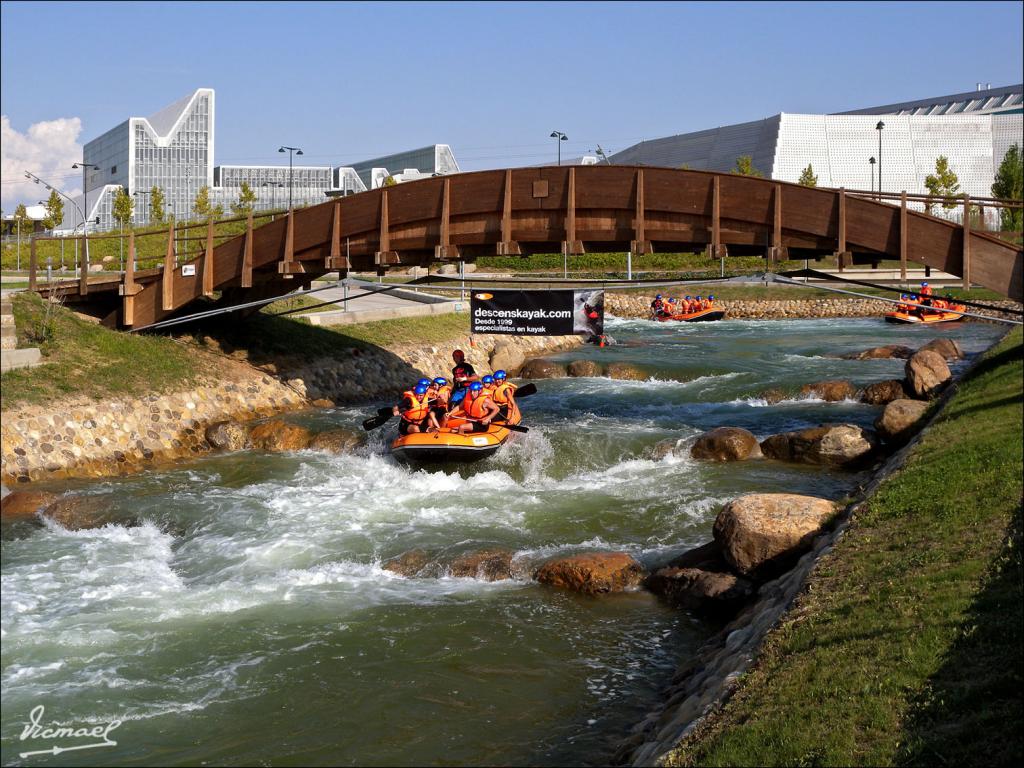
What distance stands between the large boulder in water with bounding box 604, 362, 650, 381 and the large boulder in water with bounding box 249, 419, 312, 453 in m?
12.7

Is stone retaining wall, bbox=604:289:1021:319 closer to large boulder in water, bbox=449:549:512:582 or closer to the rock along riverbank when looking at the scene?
the rock along riverbank

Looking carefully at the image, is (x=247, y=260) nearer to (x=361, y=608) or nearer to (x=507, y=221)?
(x=507, y=221)

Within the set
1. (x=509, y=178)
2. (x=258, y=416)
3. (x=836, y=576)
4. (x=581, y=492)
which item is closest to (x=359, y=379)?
(x=258, y=416)

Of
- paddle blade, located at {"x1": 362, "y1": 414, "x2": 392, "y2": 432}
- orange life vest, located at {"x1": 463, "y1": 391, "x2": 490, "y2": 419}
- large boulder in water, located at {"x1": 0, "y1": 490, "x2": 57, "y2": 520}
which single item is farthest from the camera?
paddle blade, located at {"x1": 362, "y1": 414, "x2": 392, "y2": 432}

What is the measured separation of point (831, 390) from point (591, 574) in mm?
15995

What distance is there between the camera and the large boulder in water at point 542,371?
33.2 meters

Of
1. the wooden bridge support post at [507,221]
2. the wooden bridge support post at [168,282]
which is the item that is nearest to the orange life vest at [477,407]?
the wooden bridge support post at [507,221]

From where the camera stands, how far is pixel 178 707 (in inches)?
199

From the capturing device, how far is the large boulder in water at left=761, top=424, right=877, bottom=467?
19.6 metres

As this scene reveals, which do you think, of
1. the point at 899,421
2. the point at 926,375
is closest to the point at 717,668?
the point at 899,421

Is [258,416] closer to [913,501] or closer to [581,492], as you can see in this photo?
[581,492]

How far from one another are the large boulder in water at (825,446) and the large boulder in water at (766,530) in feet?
21.6

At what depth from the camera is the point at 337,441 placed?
849 inches

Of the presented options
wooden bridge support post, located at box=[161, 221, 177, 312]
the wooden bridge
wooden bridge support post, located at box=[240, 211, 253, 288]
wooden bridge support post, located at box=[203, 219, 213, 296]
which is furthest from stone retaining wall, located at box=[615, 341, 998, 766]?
wooden bridge support post, located at box=[161, 221, 177, 312]
